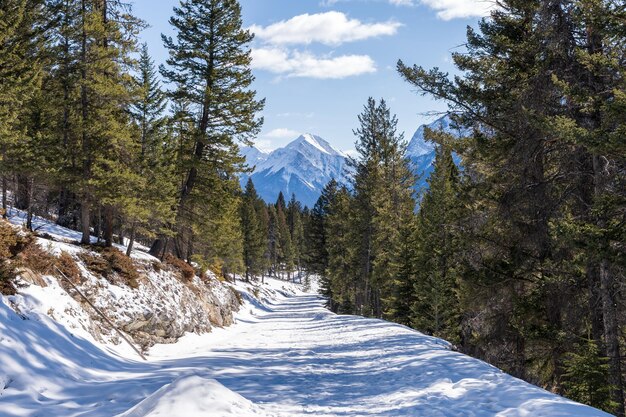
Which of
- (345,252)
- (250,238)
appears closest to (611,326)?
(345,252)

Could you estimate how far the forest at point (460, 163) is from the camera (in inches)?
350

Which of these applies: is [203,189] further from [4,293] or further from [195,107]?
[4,293]

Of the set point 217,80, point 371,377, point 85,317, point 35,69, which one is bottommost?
point 371,377

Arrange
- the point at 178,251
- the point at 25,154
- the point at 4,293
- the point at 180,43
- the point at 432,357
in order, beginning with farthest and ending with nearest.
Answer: the point at 178,251, the point at 180,43, the point at 25,154, the point at 432,357, the point at 4,293

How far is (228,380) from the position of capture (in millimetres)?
9680

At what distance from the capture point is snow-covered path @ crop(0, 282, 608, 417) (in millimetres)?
6306

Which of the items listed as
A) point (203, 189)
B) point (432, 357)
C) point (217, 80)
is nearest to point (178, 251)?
point (203, 189)

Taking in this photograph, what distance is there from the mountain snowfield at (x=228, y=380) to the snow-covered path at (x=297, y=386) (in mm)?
23

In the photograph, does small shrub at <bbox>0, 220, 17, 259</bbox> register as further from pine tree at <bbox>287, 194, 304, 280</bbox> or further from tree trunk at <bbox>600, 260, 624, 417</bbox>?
pine tree at <bbox>287, 194, 304, 280</bbox>

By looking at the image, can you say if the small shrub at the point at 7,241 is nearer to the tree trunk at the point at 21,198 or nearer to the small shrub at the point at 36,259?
the small shrub at the point at 36,259

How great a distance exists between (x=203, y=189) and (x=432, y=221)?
1327 centimetres

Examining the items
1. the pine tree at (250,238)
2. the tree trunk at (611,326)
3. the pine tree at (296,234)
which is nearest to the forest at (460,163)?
the tree trunk at (611,326)

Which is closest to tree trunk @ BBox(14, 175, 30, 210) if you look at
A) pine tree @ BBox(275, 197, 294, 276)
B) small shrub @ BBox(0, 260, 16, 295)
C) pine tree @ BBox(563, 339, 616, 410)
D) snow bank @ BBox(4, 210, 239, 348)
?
snow bank @ BBox(4, 210, 239, 348)

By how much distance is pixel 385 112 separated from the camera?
32.3 m
